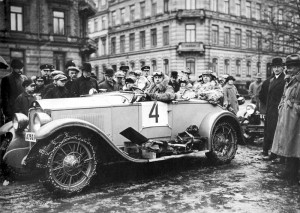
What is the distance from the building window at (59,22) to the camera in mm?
25703

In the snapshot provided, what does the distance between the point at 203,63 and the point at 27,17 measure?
19959 mm

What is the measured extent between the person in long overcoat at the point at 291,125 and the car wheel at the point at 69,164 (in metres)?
3.15

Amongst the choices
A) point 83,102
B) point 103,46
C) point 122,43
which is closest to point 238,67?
point 122,43

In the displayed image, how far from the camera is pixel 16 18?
23.8 metres

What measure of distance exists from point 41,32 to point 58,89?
18985 millimetres

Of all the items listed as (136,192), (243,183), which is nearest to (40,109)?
(136,192)

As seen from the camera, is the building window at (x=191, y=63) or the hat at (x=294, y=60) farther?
the building window at (x=191, y=63)

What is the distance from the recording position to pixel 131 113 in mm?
6254

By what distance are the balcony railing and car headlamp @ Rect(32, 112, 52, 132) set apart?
33.7 meters

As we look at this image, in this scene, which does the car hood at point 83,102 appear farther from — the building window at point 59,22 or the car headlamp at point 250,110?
the building window at point 59,22

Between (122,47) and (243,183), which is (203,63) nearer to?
(122,47)

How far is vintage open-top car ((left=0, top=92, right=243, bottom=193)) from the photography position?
526 cm

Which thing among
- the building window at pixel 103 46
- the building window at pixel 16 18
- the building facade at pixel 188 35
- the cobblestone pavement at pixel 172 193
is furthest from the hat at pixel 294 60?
the building window at pixel 103 46

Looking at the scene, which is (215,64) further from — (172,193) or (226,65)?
(172,193)
